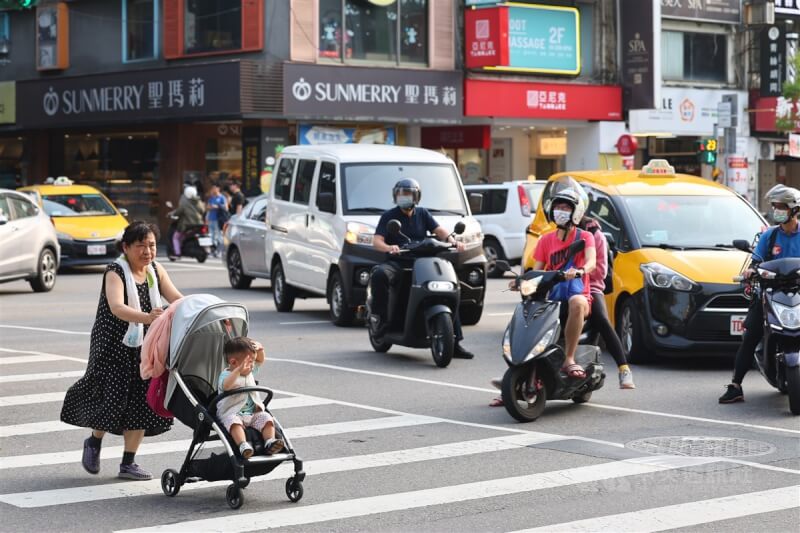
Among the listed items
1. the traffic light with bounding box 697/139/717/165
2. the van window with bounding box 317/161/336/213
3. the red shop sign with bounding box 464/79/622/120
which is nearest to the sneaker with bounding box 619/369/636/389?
the van window with bounding box 317/161/336/213

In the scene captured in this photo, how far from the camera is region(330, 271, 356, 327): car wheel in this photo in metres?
17.5

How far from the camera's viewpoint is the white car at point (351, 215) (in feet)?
56.6

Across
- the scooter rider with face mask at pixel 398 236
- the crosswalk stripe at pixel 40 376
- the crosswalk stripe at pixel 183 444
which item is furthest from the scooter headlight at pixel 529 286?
the crosswalk stripe at pixel 40 376

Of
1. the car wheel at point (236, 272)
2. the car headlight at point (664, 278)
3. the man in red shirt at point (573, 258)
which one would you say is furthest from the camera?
the car wheel at point (236, 272)

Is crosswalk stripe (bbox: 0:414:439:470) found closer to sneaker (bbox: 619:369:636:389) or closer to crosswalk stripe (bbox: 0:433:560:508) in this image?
crosswalk stripe (bbox: 0:433:560:508)

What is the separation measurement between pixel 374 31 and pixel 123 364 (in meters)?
31.5

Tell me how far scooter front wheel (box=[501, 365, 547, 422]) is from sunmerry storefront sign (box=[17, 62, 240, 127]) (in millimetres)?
26715

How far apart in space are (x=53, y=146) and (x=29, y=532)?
39270 mm

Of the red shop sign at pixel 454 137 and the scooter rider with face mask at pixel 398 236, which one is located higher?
the red shop sign at pixel 454 137

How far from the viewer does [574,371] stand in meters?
11.0

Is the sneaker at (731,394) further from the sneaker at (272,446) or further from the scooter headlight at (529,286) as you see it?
the sneaker at (272,446)

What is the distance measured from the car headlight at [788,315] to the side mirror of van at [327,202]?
25.7 feet

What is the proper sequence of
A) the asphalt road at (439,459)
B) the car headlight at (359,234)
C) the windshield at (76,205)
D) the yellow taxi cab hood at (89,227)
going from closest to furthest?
1. the asphalt road at (439,459)
2. the car headlight at (359,234)
3. the yellow taxi cab hood at (89,227)
4. the windshield at (76,205)

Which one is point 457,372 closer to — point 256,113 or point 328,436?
point 328,436
